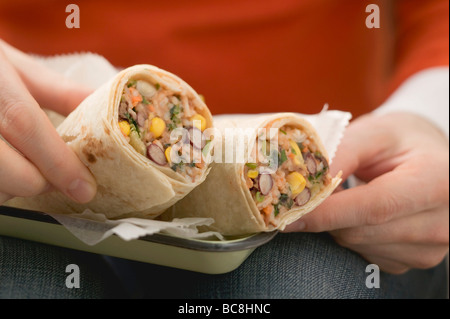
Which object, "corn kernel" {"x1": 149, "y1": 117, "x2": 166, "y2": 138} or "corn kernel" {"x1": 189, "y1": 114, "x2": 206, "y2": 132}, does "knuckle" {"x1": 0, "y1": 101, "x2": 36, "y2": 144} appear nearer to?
"corn kernel" {"x1": 149, "y1": 117, "x2": 166, "y2": 138}

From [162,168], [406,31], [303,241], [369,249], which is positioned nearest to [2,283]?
[162,168]

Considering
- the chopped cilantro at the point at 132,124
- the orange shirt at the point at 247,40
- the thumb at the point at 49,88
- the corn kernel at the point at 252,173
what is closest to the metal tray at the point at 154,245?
the corn kernel at the point at 252,173

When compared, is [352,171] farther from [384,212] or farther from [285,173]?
[285,173]

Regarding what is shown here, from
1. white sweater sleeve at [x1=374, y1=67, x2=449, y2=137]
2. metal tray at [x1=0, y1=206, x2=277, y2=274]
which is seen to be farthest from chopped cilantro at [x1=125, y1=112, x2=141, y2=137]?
white sweater sleeve at [x1=374, y1=67, x2=449, y2=137]

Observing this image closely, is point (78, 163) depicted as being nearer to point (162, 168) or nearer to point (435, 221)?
point (162, 168)

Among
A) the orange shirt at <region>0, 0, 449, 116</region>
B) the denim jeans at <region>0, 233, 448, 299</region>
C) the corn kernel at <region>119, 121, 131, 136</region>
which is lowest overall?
the denim jeans at <region>0, 233, 448, 299</region>

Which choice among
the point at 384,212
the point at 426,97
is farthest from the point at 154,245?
the point at 426,97

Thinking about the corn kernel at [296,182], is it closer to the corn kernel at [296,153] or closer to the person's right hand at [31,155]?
the corn kernel at [296,153]
